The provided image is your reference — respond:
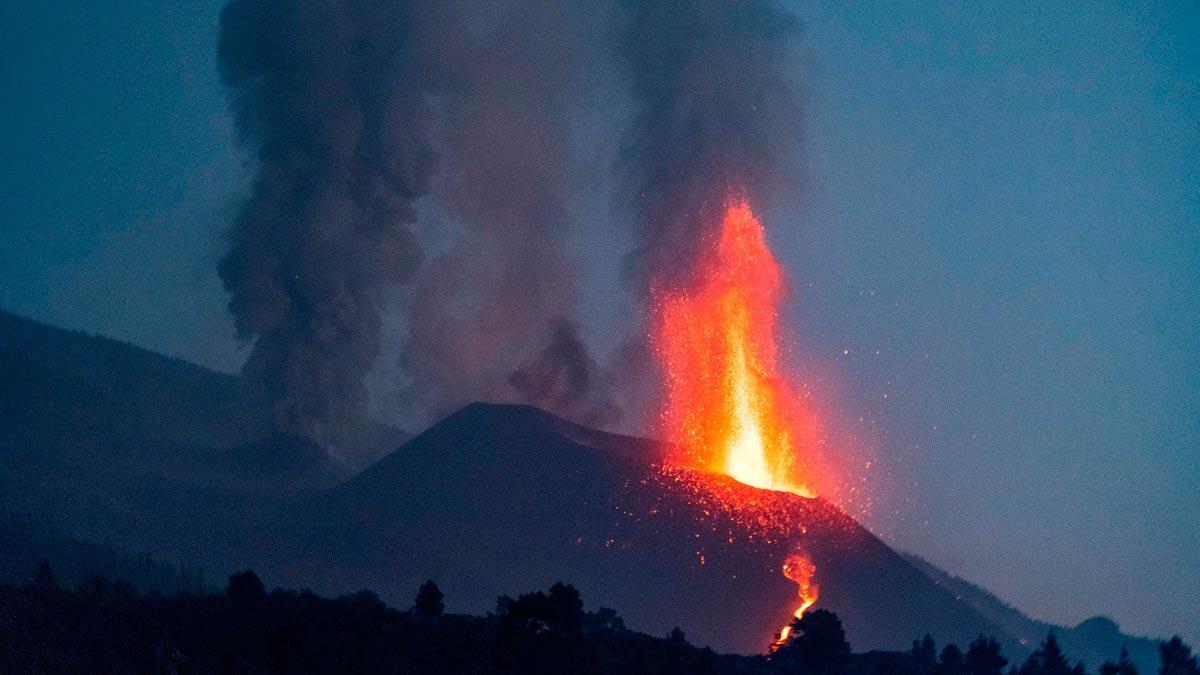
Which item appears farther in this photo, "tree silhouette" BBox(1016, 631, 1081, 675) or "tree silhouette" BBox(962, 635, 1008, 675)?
"tree silhouette" BBox(1016, 631, 1081, 675)

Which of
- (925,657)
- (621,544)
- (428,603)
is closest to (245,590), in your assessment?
(428,603)

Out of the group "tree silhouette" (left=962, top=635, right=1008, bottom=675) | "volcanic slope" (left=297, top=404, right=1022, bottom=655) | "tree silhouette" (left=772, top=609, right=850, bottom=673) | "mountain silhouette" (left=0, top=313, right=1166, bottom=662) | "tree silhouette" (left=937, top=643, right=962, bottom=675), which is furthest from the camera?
"mountain silhouette" (left=0, top=313, right=1166, bottom=662)

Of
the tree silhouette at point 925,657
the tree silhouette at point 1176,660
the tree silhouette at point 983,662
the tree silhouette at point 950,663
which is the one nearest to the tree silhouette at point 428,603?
the tree silhouette at point 950,663

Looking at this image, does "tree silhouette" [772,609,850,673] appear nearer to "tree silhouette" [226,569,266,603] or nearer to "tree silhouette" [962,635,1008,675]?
"tree silhouette" [962,635,1008,675]

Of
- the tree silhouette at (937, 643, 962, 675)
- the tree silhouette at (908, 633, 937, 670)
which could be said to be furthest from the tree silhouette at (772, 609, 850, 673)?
the tree silhouette at (937, 643, 962, 675)

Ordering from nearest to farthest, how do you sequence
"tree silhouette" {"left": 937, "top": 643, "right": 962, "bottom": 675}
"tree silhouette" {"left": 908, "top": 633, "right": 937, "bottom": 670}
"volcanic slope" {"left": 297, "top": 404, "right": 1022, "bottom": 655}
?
"tree silhouette" {"left": 937, "top": 643, "right": 962, "bottom": 675}
"tree silhouette" {"left": 908, "top": 633, "right": 937, "bottom": 670}
"volcanic slope" {"left": 297, "top": 404, "right": 1022, "bottom": 655}

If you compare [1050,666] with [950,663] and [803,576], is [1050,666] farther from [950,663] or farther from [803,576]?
[803,576]
